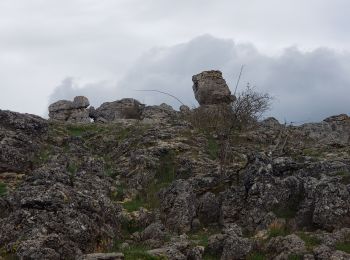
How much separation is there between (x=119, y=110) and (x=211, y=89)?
14362 millimetres

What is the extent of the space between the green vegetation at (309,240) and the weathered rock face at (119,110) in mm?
47774

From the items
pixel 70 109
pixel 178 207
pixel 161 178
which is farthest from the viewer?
pixel 70 109

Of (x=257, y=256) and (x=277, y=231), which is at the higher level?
(x=277, y=231)

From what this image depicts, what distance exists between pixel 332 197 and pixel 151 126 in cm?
2367

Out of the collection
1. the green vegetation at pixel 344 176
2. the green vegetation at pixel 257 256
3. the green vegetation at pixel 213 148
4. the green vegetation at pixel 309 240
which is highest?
the green vegetation at pixel 213 148

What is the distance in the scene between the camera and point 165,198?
87.5ft

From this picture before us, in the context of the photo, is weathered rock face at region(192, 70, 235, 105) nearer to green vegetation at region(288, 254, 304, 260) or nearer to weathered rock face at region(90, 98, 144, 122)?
weathered rock face at region(90, 98, 144, 122)

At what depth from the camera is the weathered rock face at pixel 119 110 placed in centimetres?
6894

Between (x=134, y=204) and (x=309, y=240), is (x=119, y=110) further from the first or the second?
(x=309, y=240)

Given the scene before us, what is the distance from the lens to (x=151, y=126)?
4459 cm

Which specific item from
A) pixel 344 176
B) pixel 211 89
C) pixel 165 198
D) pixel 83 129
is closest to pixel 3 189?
pixel 165 198

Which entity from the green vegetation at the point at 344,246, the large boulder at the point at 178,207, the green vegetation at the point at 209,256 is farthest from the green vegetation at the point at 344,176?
the green vegetation at the point at 209,256

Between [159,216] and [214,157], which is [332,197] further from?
[214,157]

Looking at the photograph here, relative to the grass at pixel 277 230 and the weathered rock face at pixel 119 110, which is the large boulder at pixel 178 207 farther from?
the weathered rock face at pixel 119 110
